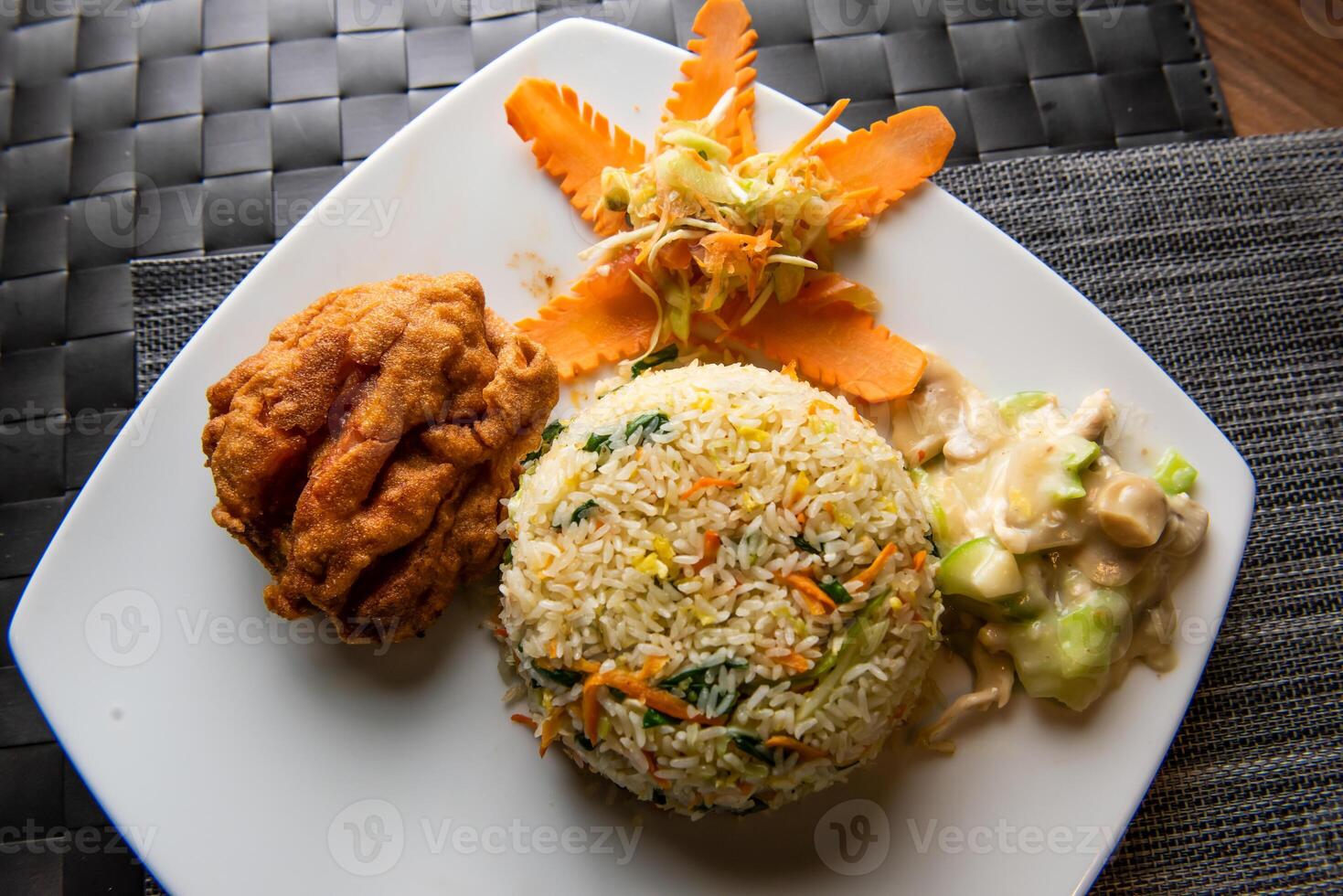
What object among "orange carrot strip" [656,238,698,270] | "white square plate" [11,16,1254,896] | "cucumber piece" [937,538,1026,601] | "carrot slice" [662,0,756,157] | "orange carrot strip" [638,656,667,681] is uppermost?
"carrot slice" [662,0,756,157]

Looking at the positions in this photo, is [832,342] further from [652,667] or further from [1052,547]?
[652,667]

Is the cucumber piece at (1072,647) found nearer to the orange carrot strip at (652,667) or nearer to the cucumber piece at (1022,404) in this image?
the cucumber piece at (1022,404)

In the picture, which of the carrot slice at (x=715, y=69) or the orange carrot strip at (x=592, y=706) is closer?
the orange carrot strip at (x=592, y=706)

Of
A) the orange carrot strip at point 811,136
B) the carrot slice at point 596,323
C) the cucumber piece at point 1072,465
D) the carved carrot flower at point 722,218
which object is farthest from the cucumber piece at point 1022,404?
the carrot slice at point 596,323

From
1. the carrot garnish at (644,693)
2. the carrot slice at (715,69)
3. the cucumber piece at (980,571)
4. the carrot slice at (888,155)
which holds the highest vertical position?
the carrot slice at (715,69)

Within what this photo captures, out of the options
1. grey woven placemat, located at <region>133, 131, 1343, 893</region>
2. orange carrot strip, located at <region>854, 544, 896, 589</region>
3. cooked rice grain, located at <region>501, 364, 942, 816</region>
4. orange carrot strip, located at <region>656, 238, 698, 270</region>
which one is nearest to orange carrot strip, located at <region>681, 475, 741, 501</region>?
cooked rice grain, located at <region>501, 364, 942, 816</region>

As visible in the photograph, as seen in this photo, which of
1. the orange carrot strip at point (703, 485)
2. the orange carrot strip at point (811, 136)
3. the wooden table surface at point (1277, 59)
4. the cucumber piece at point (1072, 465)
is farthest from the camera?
the wooden table surface at point (1277, 59)

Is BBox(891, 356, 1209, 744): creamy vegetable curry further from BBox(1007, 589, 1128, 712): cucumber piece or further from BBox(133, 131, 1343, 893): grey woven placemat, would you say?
BBox(133, 131, 1343, 893): grey woven placemat
